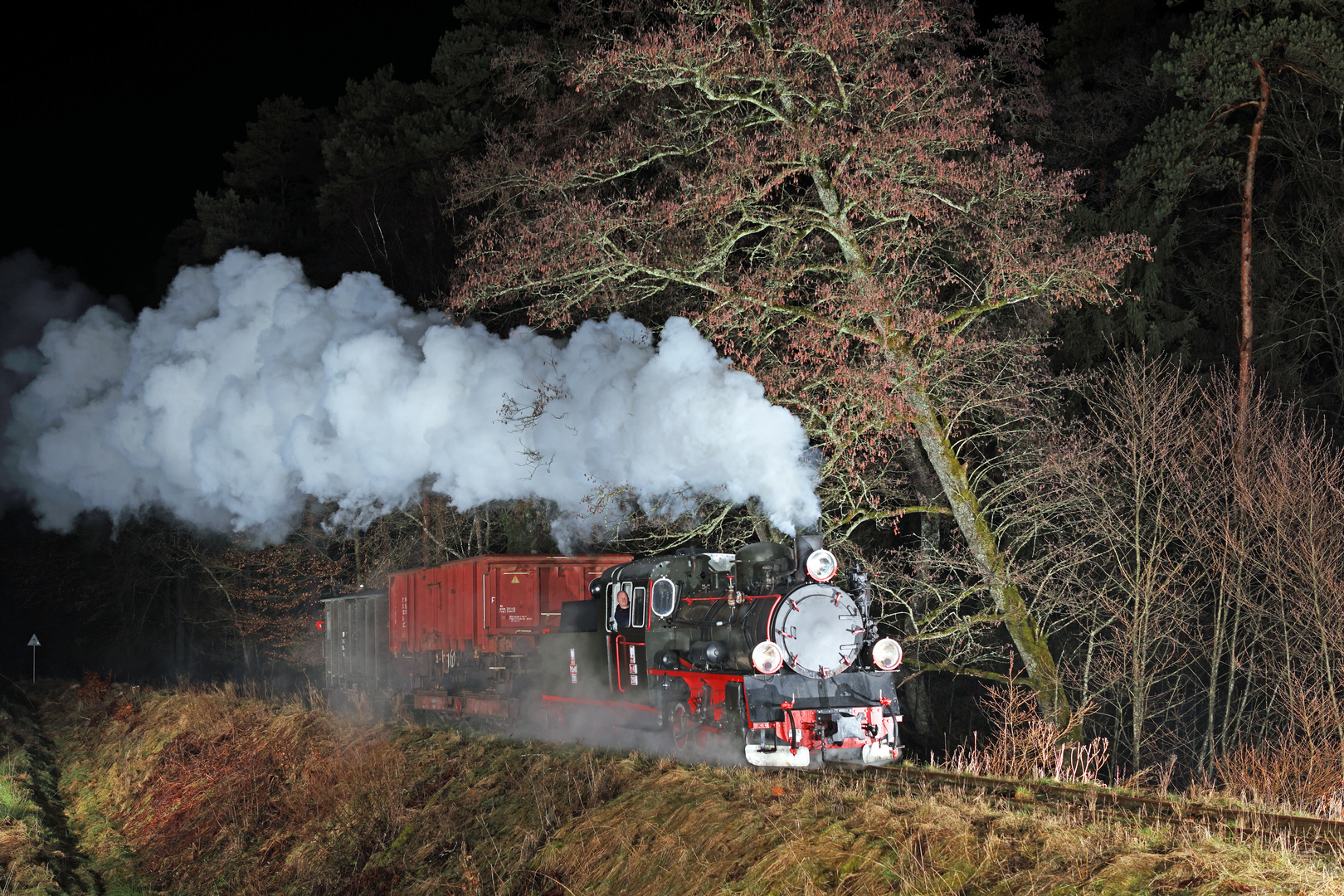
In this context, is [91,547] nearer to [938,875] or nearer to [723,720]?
[723,720]

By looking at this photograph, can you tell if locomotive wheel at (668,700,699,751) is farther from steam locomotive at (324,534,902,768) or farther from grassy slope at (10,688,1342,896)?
grassy slope at (10,688,1342,896)

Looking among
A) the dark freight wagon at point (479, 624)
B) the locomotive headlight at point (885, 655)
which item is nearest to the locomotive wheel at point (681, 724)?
the locomotive headlight at point (885, 655)

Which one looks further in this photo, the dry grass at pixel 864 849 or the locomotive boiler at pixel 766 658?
the locomotive boiler at pixel 766 658

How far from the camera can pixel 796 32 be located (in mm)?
14133

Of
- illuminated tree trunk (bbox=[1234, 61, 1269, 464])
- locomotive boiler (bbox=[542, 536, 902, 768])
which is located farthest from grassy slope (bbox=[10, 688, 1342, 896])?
illuminated tree trunk (bbox=[1234, 61, 1269, 464])

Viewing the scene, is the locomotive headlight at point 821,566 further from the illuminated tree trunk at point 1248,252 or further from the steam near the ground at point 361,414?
the illuminated tree trunk at point 1248,252

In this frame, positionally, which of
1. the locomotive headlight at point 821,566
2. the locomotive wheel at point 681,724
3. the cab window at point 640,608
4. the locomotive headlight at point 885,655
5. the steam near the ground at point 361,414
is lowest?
the locomotive wheel at point 681,724

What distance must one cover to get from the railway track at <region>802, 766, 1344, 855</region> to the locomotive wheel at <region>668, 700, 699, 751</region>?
6.46 ft

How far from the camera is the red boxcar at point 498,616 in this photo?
17547 mm

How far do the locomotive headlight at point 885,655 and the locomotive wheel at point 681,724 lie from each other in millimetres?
2175

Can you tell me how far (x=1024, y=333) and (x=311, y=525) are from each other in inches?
1008

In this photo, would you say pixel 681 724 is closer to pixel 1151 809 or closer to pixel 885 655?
pixel 885 655

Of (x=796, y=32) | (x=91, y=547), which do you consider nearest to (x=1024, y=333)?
(x=796, y=32)

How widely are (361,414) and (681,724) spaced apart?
7764mm
